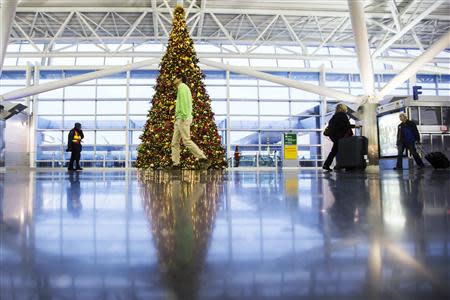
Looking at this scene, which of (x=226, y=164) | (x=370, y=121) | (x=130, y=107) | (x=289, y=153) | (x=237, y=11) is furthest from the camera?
(x=130, y=107)

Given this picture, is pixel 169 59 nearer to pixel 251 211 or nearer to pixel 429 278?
pixel 251 211

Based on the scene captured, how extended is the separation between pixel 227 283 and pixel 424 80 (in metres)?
33.3

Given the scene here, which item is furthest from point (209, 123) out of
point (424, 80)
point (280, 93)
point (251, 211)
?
point (424, 80)

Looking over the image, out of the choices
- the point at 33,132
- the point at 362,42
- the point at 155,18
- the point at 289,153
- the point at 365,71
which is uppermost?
the point at 155,18

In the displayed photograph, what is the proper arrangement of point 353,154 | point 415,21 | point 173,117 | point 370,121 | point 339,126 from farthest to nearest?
point 415,21, point 370,121, point 173,117, point 339,126, point 353,154

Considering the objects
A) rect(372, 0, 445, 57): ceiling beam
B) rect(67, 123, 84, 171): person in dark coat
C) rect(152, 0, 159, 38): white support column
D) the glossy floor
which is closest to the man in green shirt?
rect(67, 123, 84, 171): person in dark coat

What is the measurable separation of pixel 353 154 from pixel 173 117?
4.87m

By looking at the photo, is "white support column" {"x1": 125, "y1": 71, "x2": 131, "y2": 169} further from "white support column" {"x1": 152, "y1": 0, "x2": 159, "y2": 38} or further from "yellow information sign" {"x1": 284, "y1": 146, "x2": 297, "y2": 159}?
"yellow information sign" {"x1": 284, "y1": 146, "x2": 297, "y2": 159}

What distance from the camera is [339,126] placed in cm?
880

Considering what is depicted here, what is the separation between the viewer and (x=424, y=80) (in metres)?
29.9

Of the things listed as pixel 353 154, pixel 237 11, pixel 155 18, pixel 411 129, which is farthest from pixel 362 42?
pixel 155 18

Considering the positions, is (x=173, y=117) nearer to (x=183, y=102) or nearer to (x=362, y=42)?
(x=183, y=102)

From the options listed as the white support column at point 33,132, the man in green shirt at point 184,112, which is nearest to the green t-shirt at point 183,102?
the man in green shirt at point 184,112

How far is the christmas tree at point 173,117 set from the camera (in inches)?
430
